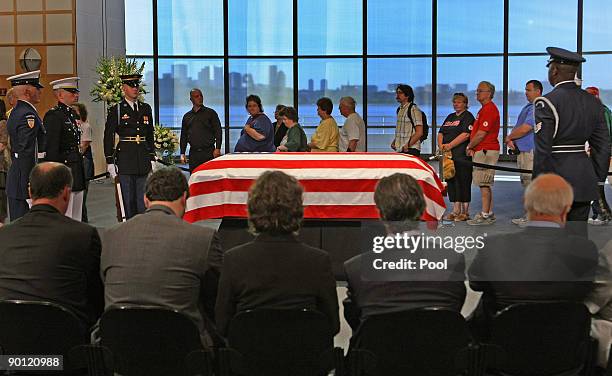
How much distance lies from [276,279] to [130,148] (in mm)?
4560

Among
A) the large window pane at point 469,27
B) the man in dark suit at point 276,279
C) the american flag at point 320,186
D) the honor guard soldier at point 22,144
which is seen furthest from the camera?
the large window pane at point 469,27

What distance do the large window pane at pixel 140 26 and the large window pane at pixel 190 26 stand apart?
6.7 inches

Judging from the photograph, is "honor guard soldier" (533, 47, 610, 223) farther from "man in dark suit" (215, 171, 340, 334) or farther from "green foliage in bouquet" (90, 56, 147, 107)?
"green foliage in bouquet" (90, 56, 147, 107)

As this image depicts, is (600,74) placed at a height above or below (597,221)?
above

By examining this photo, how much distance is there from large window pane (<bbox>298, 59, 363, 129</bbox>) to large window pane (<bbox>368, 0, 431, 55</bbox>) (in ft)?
1.75

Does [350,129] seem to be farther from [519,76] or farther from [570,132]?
[519,76]

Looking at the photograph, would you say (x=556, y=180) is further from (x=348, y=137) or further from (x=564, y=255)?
(x=348, y=137)

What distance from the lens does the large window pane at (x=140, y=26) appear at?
1452cm

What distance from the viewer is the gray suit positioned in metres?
2.77

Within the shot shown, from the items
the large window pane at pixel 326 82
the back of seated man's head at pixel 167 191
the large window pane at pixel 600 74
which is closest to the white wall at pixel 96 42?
the large window pane at pixel 326 82

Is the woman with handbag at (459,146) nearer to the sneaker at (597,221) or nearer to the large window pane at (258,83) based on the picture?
the sneaker at (597,221)

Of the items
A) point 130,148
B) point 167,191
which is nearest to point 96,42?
point 130,148

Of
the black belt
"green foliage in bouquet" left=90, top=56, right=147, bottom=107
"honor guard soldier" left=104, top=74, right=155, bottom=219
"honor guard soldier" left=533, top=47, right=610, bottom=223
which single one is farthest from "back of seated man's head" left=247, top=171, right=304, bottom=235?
"green foliage in bouquet" left=90, top=56, right=147, bottom=107

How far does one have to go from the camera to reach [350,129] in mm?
7652
